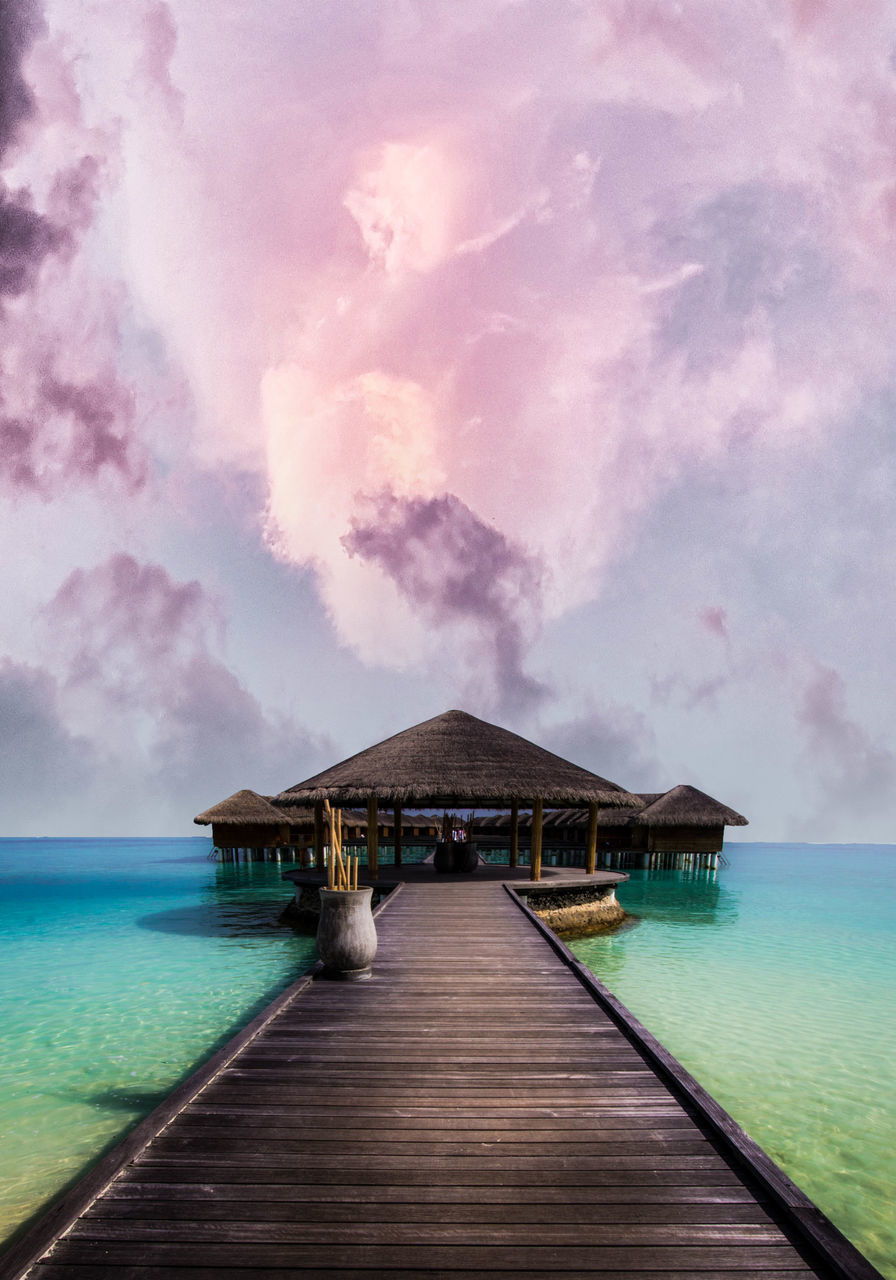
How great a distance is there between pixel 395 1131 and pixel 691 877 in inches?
1257

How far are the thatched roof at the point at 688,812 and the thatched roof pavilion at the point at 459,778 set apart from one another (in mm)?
16649

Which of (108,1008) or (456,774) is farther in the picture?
(456,774)

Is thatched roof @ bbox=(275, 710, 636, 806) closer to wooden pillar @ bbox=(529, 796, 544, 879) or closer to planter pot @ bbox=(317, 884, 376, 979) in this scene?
wooden pillar @ bbox=(529, 796, 544, 879)

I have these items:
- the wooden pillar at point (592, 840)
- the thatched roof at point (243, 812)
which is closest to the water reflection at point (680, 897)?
the wooden pillar at point (592, 840)

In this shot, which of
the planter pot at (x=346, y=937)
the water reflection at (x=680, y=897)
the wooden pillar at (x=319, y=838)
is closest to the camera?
the planter pot at (x=346, y=937)

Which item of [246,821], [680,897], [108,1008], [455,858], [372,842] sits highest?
[372,842]

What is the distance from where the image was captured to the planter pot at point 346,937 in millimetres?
6262

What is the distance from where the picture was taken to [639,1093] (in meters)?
4.04

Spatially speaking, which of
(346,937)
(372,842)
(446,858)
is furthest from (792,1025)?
(372,842)

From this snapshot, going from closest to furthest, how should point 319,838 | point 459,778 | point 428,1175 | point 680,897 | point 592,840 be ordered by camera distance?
point 428,1175
point 459,778
point 592,840
point 319,838
point 680,897

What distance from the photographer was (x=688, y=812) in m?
30.8

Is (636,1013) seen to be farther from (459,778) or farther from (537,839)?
(459,778)

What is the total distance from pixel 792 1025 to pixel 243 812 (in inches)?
1022

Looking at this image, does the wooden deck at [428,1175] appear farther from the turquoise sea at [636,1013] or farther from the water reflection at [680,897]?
the water reflection at [680,897]
